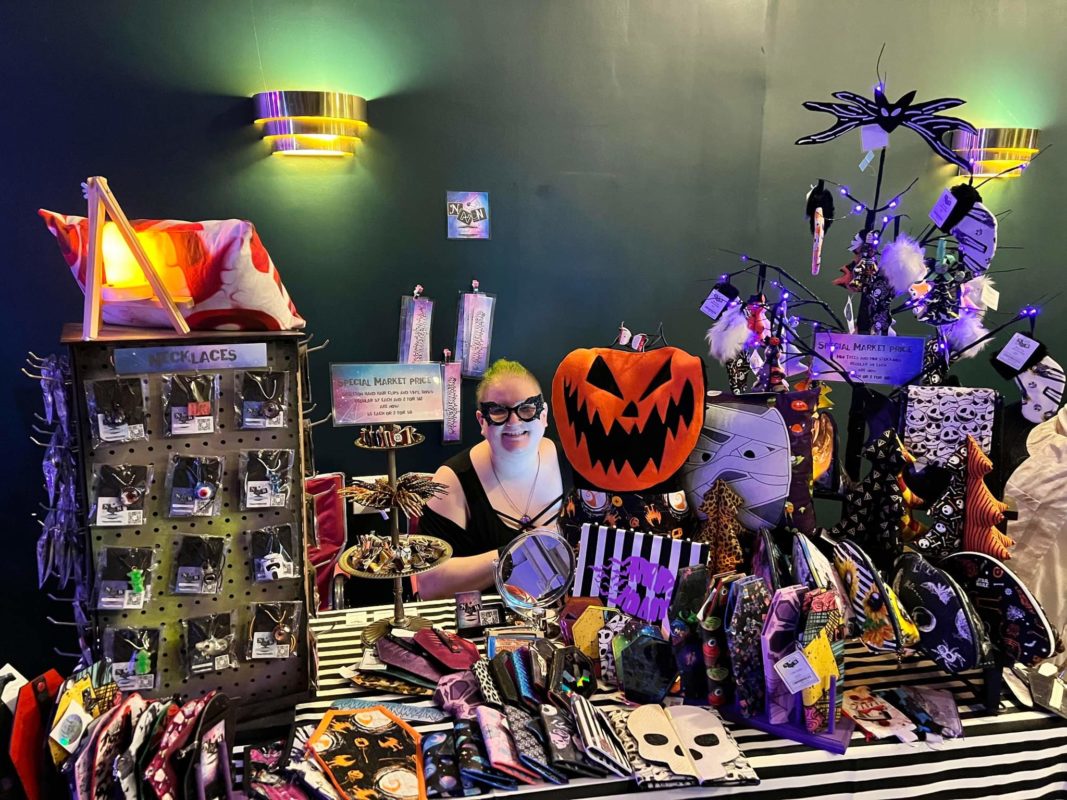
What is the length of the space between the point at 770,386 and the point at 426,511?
134cm

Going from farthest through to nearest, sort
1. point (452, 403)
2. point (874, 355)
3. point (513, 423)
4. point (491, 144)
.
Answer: point (452, 403)
point (491, 144)
point (513, 423)
point (874, 355)

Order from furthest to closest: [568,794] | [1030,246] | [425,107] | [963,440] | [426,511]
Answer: [1030,246], [425,107], [426,511], [963,440], [568,794]

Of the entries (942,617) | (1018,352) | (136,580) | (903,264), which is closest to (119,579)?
(136,580)

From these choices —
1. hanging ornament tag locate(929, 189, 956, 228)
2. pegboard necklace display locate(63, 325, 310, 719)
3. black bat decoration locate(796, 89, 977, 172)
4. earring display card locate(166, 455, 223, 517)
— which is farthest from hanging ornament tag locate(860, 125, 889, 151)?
earring display card locate(166, 455, 223, 517)

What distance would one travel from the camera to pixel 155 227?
59.0 inches

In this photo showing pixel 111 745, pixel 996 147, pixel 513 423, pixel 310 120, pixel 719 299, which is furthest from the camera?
pixel 996 147

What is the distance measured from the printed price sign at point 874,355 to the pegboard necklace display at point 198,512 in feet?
4.56

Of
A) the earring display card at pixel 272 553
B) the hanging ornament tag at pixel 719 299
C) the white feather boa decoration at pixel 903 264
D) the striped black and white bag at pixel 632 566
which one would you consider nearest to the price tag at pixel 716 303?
the hanging ornament tag at pixel 719 299

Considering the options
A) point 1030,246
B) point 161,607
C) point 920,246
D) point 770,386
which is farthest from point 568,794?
point 1030,246

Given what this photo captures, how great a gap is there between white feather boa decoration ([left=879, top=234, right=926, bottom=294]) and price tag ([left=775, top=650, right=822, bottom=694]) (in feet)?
3.69

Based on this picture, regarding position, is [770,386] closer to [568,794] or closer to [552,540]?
[552,540]

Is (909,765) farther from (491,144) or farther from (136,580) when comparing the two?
(491,144)

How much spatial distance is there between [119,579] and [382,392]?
0.65 m

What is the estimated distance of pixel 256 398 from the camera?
1.51m
